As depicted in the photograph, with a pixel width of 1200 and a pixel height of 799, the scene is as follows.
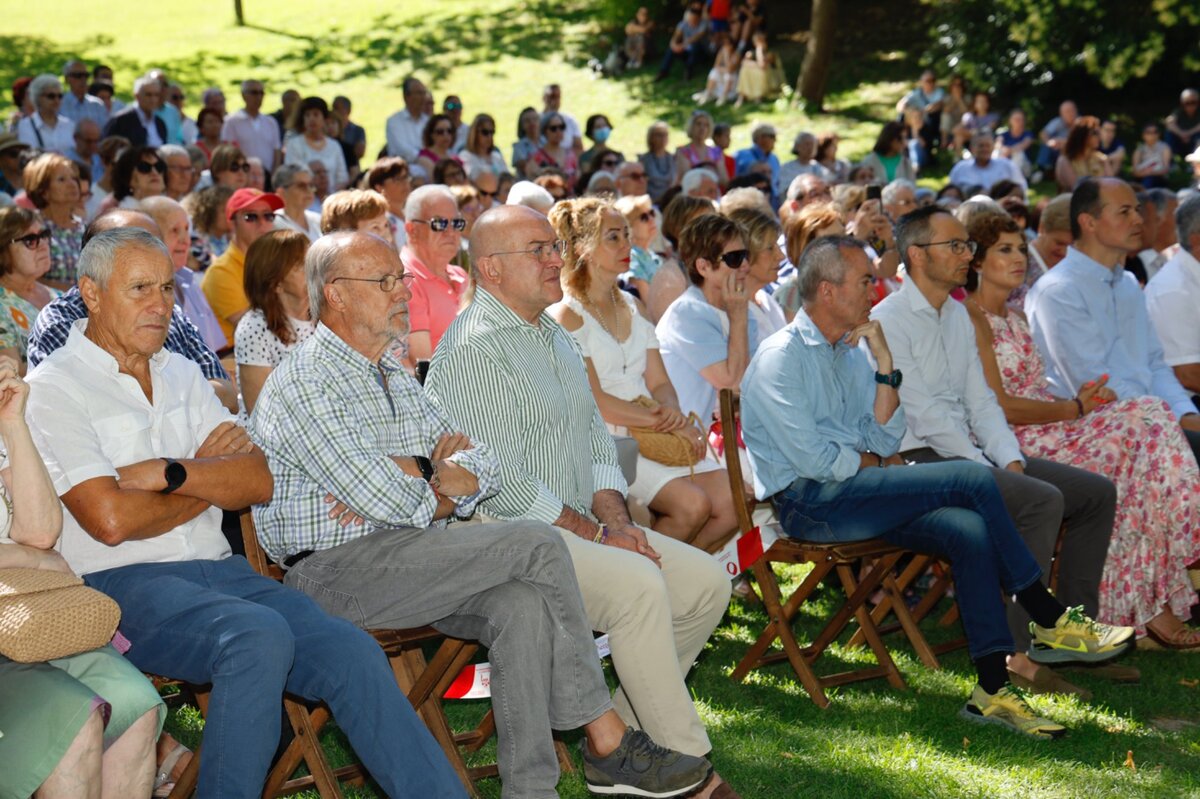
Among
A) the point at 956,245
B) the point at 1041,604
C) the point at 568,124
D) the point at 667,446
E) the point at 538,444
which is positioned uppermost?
the point at 956,245

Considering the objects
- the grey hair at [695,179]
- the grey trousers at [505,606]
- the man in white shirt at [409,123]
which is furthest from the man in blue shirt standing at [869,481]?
the man in white shirt at [409,123]

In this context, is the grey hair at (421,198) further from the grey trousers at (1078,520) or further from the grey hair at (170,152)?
the grey hair at (170,152)

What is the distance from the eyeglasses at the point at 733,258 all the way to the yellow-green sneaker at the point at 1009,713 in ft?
7.19

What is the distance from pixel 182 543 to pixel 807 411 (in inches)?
94.2

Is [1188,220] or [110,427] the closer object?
[110,427]

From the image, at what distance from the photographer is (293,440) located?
382 centimetres

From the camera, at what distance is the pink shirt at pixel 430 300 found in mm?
6262

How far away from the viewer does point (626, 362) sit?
5.87 meters

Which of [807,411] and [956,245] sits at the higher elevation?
[956,245]

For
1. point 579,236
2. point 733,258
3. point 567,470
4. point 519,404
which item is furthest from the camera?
point 733,258

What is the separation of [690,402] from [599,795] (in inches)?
97.6

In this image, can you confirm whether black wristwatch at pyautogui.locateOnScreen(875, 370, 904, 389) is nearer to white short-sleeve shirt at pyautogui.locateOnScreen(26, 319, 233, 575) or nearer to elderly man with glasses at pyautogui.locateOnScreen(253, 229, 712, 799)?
elderly man with glasses at pyautogui.locateOnScreen(253, 229, 712, 799)

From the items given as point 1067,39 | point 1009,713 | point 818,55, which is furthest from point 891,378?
point 818,55

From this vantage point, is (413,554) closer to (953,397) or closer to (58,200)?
(953,397)
